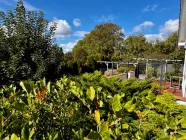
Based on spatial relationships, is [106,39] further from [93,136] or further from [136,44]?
[93,136]

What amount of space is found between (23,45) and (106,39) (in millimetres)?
33793

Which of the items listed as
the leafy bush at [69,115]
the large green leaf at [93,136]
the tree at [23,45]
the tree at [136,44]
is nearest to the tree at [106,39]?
the tree at [136,44]

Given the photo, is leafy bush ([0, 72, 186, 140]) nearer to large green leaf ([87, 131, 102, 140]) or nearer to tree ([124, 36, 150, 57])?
large green leaf ([87, 131, 102, 140])

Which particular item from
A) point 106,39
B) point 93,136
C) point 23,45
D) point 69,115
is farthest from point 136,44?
point 93,136

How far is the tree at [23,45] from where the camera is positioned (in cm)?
779

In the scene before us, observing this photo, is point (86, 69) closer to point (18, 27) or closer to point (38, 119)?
point (18, 27)

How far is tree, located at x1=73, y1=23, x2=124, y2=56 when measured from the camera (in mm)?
40531

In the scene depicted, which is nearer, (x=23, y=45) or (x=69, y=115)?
(x=69, y=115)

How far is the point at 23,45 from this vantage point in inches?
316

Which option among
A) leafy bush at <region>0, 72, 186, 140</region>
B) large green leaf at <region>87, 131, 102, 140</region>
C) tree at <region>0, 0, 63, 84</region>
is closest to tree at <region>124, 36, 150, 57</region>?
tree at <region>0, 0, 63, 84</region>

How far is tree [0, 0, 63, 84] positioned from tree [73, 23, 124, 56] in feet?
106

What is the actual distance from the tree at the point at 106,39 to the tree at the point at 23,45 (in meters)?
32.2

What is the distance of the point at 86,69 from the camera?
20.5 metres

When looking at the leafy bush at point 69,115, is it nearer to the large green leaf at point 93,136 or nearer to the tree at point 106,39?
the large green leaf at point 93,136
